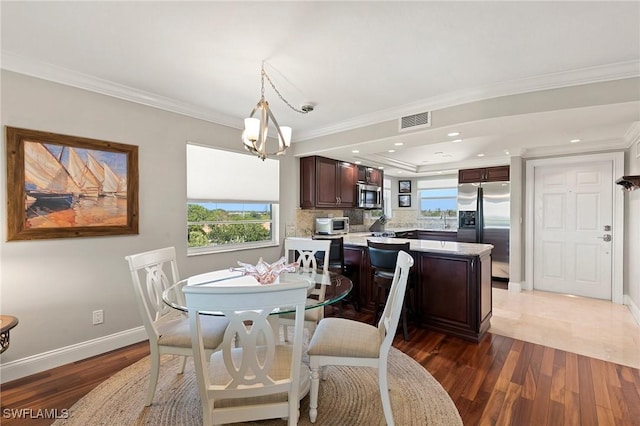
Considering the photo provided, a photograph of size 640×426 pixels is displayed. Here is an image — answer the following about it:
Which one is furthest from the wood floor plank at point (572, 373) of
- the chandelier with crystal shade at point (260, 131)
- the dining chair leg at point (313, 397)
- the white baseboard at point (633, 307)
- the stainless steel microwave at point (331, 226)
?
the stainless steel microwave at point (331, 226)

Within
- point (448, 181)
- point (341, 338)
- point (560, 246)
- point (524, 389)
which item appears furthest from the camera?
point (448, 181)

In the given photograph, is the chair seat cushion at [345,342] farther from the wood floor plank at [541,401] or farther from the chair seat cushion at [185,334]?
the wood floor plank at [541,401]

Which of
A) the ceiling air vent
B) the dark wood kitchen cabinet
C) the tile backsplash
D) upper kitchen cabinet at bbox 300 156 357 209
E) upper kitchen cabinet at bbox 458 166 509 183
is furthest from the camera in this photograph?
upper kitchen cabinet at bbox 458 166 509 183

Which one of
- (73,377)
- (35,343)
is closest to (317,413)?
(73,377)

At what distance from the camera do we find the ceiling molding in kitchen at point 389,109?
2297mm

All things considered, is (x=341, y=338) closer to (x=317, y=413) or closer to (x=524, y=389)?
(x=317, y=413)

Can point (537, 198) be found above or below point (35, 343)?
above

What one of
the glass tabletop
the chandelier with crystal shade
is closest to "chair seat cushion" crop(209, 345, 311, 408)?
the glass tabletop

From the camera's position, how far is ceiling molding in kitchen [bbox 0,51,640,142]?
230 cm

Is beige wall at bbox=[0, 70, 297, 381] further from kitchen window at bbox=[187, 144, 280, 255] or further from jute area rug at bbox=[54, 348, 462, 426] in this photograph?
jute area rug at bbox=[54, 348, 462, 426]

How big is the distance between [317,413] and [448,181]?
632 cm

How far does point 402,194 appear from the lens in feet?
24.8

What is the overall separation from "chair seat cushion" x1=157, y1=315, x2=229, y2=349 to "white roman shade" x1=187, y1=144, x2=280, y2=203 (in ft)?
5.44

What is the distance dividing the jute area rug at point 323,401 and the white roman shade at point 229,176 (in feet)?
6.14
